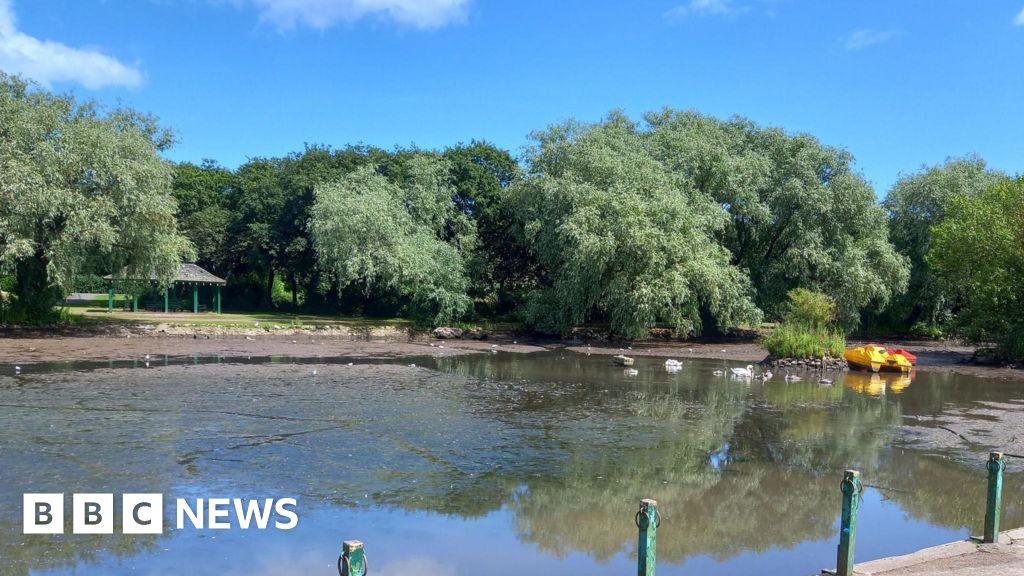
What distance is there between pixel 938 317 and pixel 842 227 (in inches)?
457

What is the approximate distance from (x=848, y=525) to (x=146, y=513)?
8738mm

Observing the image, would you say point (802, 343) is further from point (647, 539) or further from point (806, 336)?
point (647, 539)

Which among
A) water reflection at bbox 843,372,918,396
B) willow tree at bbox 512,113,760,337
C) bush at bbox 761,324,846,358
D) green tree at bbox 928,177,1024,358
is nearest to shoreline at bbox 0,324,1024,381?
willow tree at bbox 512,113,760,337

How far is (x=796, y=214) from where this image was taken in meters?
45.8

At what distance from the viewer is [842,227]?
45812mm

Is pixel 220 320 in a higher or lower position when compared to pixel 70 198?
lower

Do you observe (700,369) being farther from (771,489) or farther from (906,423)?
(771,489)

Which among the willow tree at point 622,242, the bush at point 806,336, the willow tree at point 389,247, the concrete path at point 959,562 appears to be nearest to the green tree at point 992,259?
the bush at point 806,336

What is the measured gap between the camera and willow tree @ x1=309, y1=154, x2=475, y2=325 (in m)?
44.5

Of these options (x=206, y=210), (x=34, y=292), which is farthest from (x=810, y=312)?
(x=206, y=210)

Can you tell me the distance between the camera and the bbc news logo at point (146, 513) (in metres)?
9.47

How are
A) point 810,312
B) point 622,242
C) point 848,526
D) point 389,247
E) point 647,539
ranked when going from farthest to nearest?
point 389,247, point 622,242, point 810,312, point 848,526, point 647,539

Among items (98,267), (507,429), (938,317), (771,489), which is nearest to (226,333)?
(98,267)

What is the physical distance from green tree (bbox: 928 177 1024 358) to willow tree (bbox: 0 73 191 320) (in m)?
39.4
